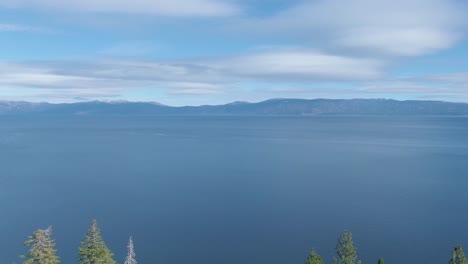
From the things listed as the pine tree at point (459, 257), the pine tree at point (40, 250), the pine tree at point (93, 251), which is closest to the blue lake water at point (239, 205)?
the pine tree at point (459, 257)

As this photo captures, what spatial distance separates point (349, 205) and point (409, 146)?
57999 mm

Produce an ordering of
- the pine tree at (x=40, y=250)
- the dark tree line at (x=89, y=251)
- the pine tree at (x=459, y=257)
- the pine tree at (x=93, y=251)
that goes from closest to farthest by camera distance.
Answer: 1. the pine tree at (x=40, y=250)
2. the dark tree line at (x=89, y=251)
3. the pine tree at (x=93, y=251)
4. the pine tree at (x=459, y=257)

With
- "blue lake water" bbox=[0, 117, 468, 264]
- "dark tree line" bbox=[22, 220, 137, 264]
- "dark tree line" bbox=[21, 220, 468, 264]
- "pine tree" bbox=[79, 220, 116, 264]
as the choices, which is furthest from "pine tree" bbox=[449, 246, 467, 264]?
"pine tree" bbox=[79, 220, 116, 264]

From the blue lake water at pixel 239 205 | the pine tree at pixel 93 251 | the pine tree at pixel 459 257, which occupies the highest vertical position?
the pine tree at pixel 93 251

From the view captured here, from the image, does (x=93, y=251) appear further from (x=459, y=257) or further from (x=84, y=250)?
(x=459, y=257)

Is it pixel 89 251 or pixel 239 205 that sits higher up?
pixel 89 251

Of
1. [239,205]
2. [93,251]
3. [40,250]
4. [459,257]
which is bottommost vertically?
[239,205]

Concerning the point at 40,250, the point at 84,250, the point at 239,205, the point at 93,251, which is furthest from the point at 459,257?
the point at 239,205

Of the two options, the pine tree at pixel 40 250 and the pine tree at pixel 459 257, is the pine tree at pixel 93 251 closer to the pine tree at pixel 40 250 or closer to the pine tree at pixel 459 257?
the pine tree at pixel 40 250

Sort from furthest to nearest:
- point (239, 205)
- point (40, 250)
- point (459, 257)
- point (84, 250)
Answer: point (239, 205) → point (459, 257) → point (84, 250) → point (40, 250)

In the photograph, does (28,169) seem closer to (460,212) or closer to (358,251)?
(358,251)

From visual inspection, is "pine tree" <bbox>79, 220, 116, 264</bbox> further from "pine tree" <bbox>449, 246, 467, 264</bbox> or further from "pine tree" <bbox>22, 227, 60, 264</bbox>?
"pine tree" <bbox>449, 246, 467, 264</bbox>

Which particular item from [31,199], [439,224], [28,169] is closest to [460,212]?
[439,224]

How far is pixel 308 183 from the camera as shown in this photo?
4778cm
